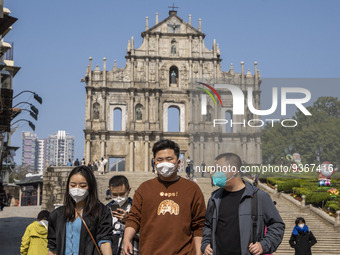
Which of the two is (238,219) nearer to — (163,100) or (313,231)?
(313,231)

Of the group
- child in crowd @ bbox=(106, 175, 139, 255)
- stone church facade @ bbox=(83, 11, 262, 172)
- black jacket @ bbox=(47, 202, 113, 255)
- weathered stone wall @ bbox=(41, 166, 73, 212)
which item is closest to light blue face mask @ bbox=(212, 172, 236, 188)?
black jacket @ bbox=(47, 202, 113, 255)

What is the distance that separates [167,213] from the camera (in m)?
5.64

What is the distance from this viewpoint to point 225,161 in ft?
18.8

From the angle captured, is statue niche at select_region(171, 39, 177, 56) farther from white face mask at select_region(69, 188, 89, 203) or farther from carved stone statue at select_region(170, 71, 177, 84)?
white face mask at select_region(69, 188, 89, 203)

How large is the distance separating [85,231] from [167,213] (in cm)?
91

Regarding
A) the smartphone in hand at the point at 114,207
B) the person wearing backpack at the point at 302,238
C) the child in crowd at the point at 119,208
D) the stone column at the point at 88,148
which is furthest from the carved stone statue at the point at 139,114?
the smartphone in hand at the point at 114,207

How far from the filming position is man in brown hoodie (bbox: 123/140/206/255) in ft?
18.3

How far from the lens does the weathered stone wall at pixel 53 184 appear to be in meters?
35.5

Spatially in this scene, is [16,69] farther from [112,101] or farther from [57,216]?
[57,216]

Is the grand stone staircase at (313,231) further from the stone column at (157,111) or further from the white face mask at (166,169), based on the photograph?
the stone column at (157,111)

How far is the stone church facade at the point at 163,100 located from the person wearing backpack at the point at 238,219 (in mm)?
38259

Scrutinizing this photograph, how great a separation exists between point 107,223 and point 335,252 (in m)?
13.6

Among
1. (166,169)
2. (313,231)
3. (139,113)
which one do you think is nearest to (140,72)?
(139,113)

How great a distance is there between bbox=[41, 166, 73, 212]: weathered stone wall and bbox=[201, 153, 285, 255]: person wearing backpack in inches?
1207
